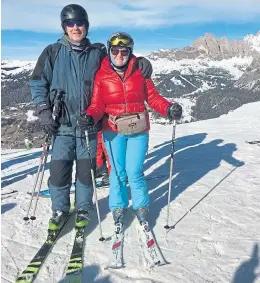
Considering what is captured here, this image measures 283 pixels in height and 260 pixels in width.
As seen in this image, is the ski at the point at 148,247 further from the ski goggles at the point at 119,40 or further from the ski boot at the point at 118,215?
the ski goggles at the point at 119,40

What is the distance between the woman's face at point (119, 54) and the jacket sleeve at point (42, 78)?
94cm

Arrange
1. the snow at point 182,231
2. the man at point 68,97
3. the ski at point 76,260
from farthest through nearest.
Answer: the man at point 68,97 < the snow at point 182,231 < the ski at point 76,260

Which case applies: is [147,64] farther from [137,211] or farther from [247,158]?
[247,158]

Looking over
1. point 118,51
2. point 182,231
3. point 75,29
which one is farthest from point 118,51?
point 182,231

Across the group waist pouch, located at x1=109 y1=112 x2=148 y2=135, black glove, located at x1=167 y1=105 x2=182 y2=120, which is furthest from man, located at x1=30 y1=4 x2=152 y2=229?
black glove, located at x1=167 y1=105 x2=182 y2=120

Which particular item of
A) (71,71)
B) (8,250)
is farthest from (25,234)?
(71,71)

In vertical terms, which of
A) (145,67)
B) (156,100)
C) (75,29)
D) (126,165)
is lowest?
(126,165)

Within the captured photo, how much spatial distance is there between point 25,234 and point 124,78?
2.82m

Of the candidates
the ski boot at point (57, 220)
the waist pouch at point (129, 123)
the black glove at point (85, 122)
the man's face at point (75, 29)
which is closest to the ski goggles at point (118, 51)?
the man's face at point (75, 29)

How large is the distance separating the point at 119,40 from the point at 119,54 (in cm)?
19

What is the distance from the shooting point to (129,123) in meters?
5.11

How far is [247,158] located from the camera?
32.8 feet

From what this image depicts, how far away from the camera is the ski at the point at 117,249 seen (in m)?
4.45

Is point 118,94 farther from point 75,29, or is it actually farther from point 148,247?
point 148,247
